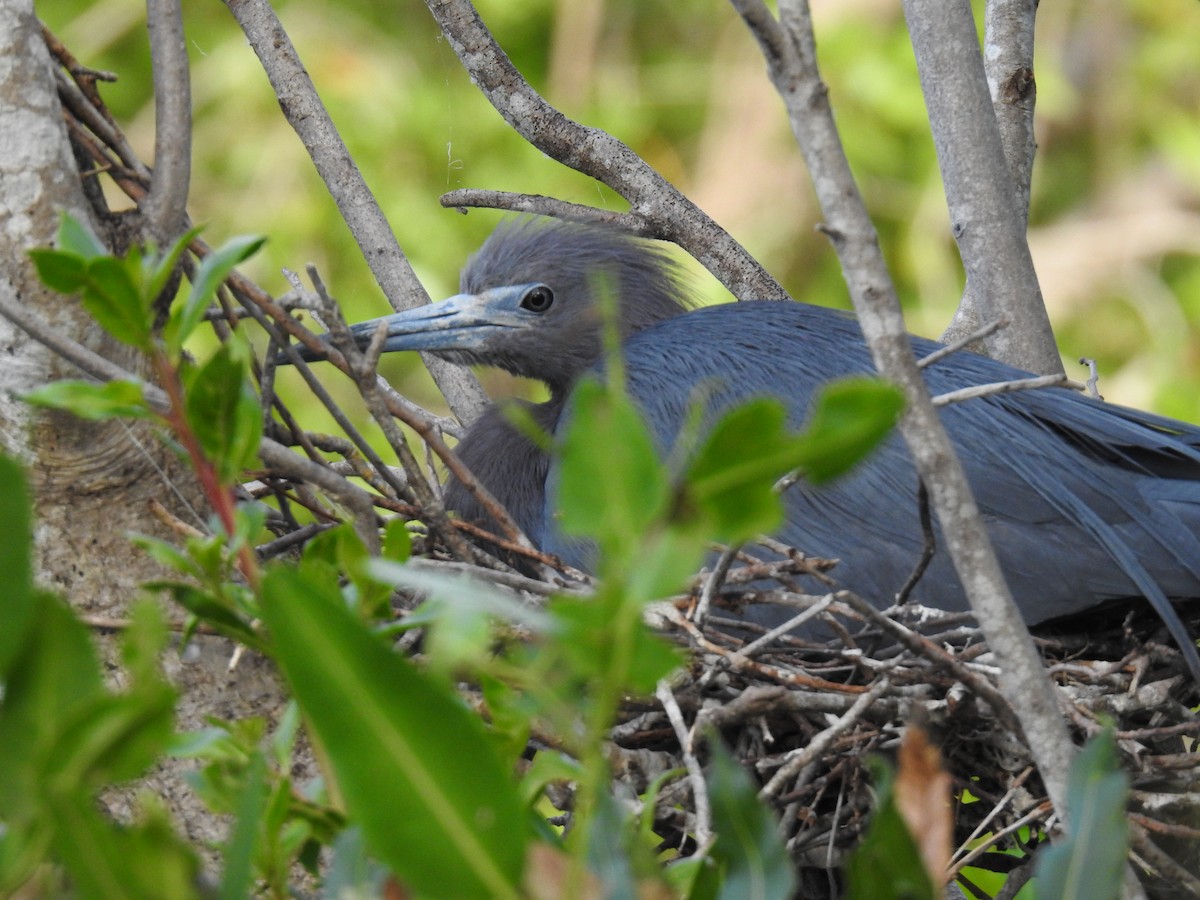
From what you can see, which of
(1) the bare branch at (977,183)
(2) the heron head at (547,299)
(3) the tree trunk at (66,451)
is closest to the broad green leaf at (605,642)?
(3) the tree trunk at (66,451)

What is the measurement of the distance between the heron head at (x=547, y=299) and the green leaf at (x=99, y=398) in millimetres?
1820

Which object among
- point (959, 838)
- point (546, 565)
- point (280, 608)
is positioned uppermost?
point (546, 565)

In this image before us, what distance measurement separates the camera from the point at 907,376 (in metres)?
1.08

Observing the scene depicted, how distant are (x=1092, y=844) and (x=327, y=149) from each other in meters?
2.05

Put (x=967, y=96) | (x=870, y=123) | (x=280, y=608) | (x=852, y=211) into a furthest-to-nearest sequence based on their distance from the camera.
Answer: (x=870, y=123) < (x=967, y=96) < (x=852, y=211) < (x=280, y=608)

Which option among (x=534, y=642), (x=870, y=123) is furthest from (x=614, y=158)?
(x=870, y=123)

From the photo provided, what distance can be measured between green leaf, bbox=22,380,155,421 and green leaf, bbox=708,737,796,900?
0.47 metres

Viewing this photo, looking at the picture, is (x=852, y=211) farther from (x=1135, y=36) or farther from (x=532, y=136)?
(x=1135, y=36)

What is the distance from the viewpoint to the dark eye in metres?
2.95

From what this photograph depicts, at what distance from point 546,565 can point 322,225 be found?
12.6 ft

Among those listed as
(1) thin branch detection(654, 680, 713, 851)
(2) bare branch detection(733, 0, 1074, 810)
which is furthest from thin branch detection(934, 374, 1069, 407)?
(1) thin branch detection(654, 680, 713, 851)

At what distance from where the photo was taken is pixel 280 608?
70 centimetres

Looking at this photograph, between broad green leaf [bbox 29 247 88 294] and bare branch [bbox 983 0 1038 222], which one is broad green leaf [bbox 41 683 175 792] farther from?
bare branch [bbox 983 0 1038 222]

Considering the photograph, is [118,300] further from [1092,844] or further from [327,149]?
[327,149]
